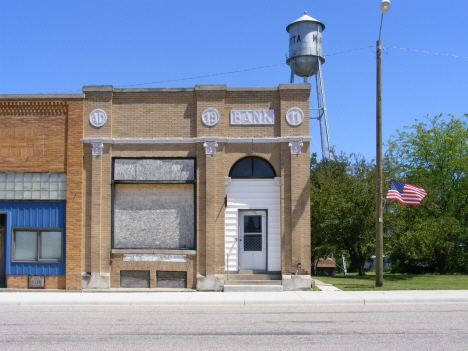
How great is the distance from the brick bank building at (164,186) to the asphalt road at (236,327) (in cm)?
331

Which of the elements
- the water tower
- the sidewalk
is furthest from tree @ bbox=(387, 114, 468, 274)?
the sidewalk

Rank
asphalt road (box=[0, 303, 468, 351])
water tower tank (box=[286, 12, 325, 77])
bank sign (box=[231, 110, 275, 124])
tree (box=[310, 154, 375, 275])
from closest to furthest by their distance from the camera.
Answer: asphalt road (box=[0, 303, 468, 351]) < bank sign (box=[231, 110, 275, 124]) < tree (box=[310, 154, 375, 275]) < water tower tank (box=[286, 12, 325, 77])

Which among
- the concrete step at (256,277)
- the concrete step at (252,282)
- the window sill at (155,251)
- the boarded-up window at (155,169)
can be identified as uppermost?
the boarded-up window at (155,169)

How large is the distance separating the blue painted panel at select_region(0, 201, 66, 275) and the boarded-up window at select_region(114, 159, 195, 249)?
1.91 m

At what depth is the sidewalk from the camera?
1375 cm

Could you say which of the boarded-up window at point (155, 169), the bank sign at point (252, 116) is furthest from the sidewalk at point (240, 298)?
the bank sign at point (252, 116)

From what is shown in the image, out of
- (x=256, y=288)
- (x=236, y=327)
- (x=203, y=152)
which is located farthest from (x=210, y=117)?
(x=236, y=327)

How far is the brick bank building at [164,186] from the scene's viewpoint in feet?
53.7

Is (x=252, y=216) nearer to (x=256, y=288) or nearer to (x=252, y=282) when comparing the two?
(x=252, y=282)

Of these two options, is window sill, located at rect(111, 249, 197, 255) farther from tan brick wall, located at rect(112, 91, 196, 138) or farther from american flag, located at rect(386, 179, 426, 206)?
american flag, located at rect(386, 179, 426, 206)

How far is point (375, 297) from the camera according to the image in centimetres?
1408

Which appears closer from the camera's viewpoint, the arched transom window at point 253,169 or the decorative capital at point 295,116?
the decorative capital at point 295,116

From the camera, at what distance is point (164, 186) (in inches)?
659

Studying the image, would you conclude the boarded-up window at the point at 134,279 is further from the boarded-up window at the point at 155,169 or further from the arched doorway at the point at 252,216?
the boarded-up window at the point at 155,169
